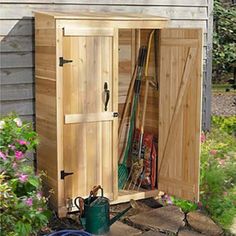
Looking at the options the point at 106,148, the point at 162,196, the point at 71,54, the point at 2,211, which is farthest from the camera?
the point at 162,196

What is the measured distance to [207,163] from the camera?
19.0ft

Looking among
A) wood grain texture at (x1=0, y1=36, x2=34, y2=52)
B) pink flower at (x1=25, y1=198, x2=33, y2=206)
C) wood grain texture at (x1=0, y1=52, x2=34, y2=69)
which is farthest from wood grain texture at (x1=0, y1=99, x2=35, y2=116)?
pink flower at (x1=25, y1=198, x2=33, y2=206)

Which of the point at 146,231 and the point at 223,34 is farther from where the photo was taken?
the point at 223,34

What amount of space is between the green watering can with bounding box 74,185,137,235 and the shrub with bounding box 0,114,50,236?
63cm

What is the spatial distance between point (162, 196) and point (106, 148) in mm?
821

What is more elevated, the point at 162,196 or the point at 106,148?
the point at 106,148

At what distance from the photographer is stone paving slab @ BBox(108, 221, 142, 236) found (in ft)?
15.4

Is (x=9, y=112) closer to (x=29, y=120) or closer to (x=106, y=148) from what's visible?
(x=29, y=120)

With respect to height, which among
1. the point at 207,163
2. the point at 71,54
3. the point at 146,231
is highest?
the point at 71,54

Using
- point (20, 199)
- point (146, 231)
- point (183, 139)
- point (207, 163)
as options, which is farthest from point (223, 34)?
point (20, 199)

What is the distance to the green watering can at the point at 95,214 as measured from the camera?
458 cm

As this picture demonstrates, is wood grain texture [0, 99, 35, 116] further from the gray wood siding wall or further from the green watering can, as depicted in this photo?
the green watering can

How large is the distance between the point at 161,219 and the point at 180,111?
942 millimetres

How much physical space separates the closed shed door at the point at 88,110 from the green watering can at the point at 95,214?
0.24m
